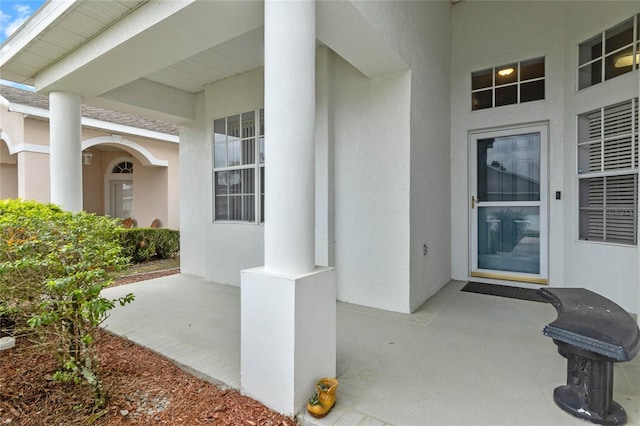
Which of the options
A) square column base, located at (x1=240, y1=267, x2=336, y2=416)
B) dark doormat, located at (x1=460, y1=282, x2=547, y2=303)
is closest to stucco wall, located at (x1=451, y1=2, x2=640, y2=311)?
dark doormat, located at (x1=460, y1=282, x2=547, y2=303)

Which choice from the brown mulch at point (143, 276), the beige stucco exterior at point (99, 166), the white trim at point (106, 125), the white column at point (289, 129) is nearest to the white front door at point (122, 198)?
the beige stucco exterior at point (99, 166)

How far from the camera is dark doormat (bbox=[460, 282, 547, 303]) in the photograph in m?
4.68

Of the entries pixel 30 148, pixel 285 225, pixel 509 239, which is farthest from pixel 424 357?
pixel 30 148

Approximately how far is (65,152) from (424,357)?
5420 millimetres

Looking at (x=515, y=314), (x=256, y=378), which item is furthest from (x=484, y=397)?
(x=515, y=314)

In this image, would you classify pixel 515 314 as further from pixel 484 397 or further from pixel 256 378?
pixel 256 378

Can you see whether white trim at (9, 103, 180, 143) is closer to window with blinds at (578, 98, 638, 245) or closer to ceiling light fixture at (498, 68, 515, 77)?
ceiling light fixture at (498, 68, 515, 77)

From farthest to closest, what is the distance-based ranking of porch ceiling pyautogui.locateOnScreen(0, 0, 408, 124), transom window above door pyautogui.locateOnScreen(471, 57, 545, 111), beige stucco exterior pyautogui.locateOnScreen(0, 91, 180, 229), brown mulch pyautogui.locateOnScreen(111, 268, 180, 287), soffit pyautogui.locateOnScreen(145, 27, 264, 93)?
beige stucco exterior pyautogui.locateOnScreen(0, 91, 180, 229) < brown mulch pyautogui.locateOnScreen(111, 268, 180, 287) < transom window above door pyautogui.locateOnScreen(471, 57, 545, 111) < soffit pyautogui.locateOnScreen(145, 27, 264, 93) < porch ceiling pyautogui.locateOnScreen(0, 0, 408, 124)

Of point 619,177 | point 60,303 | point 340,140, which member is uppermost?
point 340,140

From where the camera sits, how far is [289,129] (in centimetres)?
232

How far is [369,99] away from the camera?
434 cm

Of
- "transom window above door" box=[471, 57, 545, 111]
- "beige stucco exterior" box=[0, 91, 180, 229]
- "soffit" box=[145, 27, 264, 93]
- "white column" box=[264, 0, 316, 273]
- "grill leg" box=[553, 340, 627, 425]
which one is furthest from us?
"beige stucco exterior" box=[0, 91, 180, 229]

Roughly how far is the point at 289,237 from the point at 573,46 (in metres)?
5.17

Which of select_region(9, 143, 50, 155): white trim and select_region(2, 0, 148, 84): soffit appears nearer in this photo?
select_region(2, 0, 148, 84): soffit
